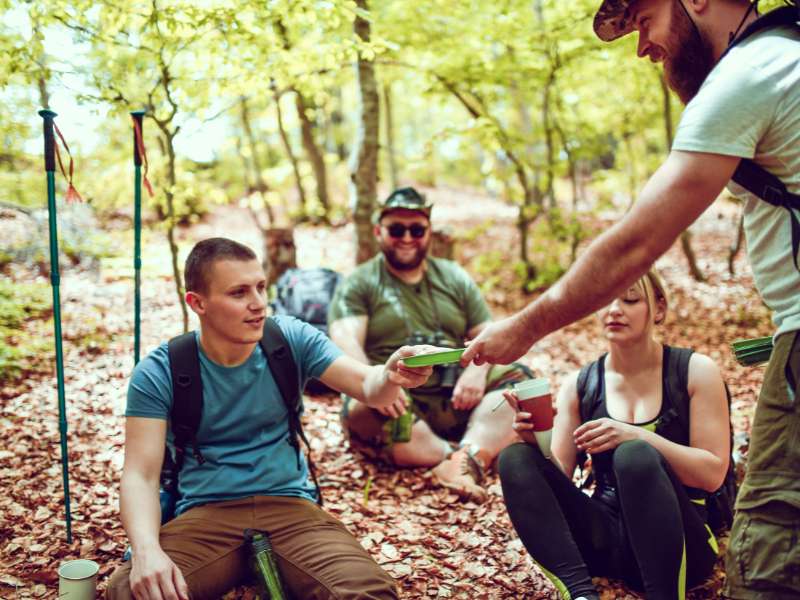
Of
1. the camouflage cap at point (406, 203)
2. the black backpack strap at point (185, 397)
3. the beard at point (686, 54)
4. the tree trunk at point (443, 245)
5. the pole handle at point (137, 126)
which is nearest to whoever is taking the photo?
the beard at point (686, 54)

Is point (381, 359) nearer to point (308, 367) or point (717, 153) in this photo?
point (308, 367)

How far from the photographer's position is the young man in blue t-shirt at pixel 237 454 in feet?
8.55

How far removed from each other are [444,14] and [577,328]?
14.2 feet

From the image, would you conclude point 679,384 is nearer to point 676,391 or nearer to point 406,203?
point 676,391

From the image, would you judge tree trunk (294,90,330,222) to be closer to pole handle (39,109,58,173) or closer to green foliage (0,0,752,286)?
green foliage (0,0,752,286)

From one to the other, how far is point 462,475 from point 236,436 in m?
1.86

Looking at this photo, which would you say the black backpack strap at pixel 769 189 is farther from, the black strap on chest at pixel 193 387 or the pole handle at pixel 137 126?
the pole handle at pixel 137 126

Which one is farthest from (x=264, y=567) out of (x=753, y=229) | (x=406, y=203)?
(x=406, y=203)

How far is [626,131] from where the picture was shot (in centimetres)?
1188

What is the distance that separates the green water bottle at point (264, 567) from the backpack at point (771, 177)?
220 cm

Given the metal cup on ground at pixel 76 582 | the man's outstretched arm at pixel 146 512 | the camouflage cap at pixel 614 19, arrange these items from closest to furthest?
the camouflage cap at pixel 614 19 → the man's outstretched arm at pixel 146 512 → the metal cup on ground at pixel 76 582

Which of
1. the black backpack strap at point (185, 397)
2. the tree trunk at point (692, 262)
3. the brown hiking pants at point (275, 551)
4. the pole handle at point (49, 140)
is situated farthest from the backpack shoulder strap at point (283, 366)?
the tree trunk at point (692, 262)

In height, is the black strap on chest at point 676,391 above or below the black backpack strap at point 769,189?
below

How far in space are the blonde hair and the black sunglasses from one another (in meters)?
2.19
